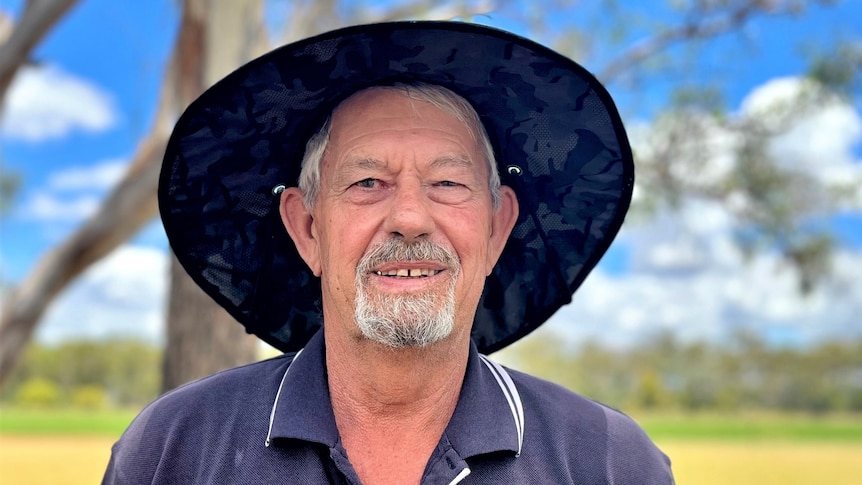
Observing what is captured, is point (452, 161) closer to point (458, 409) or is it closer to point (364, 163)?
point (364, 163)

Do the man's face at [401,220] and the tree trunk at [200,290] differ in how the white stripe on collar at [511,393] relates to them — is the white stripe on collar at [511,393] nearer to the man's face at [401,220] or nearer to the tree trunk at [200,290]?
the man's face at [401,220]

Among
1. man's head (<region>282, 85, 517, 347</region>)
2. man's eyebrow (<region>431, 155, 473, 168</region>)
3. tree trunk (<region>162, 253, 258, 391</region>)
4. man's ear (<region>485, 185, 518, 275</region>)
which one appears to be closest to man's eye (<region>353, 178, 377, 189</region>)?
man's head (<region>282, 85, 517, 347</region>)

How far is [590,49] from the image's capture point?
821 cm

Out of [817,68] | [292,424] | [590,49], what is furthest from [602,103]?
[817,68]

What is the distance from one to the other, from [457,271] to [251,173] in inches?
26.5

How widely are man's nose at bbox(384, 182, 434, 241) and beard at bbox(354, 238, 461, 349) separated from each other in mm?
24

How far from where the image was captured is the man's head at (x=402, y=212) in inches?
73.5

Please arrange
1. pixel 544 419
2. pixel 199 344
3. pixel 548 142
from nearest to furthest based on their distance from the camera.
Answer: pixel 544 419, pixel 548 142, pixel 199 344

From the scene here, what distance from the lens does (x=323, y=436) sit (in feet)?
6.02

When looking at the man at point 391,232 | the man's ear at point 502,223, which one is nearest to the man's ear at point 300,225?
the man at point 391,232

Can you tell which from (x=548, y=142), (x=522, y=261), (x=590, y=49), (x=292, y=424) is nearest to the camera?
(x=292, y=424)

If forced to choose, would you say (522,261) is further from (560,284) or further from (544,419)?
(544,419)

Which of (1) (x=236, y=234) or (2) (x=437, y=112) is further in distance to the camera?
(1) (x=236, y=234)

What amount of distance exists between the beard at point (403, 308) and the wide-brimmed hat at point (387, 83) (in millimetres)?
433
